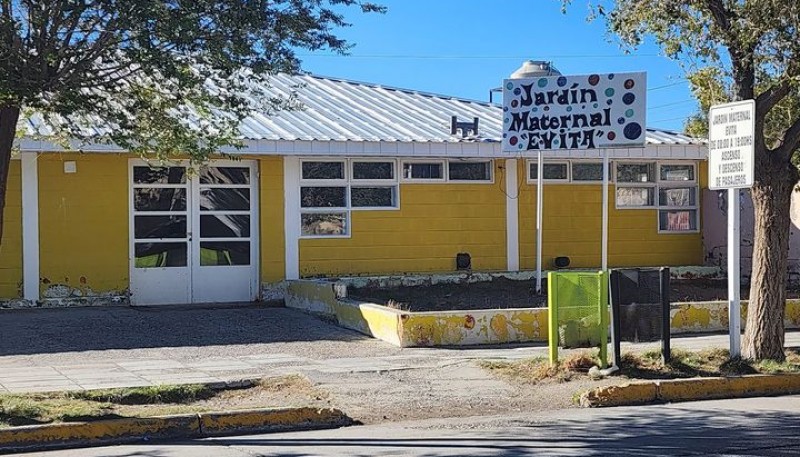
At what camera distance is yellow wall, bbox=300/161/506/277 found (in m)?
18.2

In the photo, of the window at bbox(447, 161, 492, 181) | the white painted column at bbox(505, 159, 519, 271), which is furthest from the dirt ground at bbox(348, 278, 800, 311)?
the window at bbox(447, 161, 492, 181)

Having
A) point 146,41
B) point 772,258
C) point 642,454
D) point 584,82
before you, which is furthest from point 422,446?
point 584,82

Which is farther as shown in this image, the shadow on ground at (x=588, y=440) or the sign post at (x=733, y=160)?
the sign post at (x=733, y=160)

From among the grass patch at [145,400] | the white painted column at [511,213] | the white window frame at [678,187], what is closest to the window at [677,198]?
the white window frame at [678,187]

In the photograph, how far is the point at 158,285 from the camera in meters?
17.2

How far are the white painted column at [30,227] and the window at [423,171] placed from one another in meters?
6.83

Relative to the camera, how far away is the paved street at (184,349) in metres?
10.9

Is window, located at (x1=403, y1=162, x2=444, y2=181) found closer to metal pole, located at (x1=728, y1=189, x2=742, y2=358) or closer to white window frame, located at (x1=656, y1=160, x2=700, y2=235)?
white window frame, located at (x1=656, y1=160, x2=700, y2=235)

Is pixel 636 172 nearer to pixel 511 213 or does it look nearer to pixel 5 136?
pixel 511 213

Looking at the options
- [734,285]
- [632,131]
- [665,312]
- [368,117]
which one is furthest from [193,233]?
[734,285]

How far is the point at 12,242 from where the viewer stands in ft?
52.9

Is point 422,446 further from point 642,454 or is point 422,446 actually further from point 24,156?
point 24,156

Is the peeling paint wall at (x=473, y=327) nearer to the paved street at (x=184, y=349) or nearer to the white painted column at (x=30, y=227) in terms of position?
the paved street at (x=184, y=349)

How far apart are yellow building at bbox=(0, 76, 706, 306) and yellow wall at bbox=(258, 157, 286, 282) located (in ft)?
0.08
